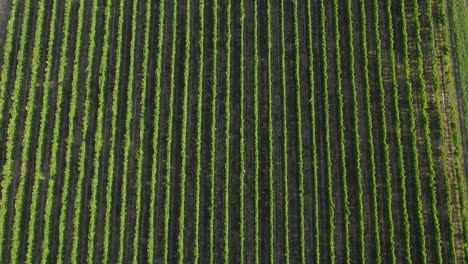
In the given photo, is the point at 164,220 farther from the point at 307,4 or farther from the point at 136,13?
the point at 307,4

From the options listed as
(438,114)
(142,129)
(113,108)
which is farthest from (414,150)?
(113,108)

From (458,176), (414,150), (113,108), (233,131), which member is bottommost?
(458,176)

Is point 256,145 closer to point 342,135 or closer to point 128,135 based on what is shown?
point 342,135

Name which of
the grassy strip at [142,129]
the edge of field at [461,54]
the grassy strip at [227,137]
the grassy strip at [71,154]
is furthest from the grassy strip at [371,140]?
the grassy strip at [71,154]

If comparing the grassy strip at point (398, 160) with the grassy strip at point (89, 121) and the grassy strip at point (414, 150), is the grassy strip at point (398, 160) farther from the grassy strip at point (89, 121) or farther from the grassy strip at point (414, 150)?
the grassy strip at point (89, 121)

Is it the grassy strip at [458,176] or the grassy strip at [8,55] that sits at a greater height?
the grassy strip at [8,55]
